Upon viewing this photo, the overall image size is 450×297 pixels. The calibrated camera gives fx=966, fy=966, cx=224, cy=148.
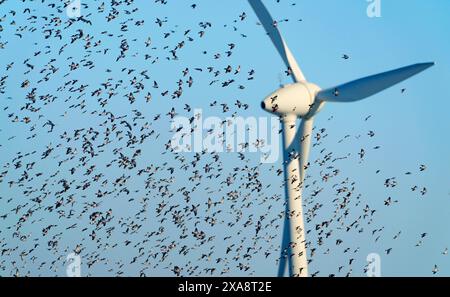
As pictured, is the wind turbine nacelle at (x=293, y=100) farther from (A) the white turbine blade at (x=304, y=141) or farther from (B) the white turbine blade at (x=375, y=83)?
→ (B) the white turbine blade at (x=375, y=83)

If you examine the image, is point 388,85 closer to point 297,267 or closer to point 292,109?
point 292,109

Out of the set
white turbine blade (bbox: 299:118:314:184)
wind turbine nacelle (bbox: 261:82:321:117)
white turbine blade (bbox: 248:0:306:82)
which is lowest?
white turbine blade (bbox: 299:118:314:184)

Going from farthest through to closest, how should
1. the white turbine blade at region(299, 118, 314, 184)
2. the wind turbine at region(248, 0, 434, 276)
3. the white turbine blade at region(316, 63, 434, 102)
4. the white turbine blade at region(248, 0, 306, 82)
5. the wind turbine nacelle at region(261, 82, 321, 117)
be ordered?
the white turbine blade at region(299, 118, 314, 184), the wind turbine at region(248, 0, 434, 276), the white turbine blade at region(248, 0, 306, 82), the wind turbine nacelle at region(261, 82, 321, 117), the white turbine blade at region(316, 63, 434, 102)

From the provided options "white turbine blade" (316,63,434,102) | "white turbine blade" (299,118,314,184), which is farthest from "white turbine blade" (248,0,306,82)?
"white turbine blade" (316,63,434,102)

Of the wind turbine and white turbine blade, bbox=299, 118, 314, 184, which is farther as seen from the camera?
white turbine blade, bbox=299, 118, 314, 184

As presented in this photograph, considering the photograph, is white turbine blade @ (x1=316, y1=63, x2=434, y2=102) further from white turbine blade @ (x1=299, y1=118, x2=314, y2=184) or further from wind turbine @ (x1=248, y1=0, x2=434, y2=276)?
white turbine blade @ (x1=299, y1=118, x2=314, y2=184)

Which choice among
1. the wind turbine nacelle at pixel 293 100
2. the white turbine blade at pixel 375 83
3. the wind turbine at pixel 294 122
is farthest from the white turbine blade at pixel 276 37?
the white turbine blade at pixel 375 83

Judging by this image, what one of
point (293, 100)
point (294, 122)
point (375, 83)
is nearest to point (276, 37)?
point (293, 100)
